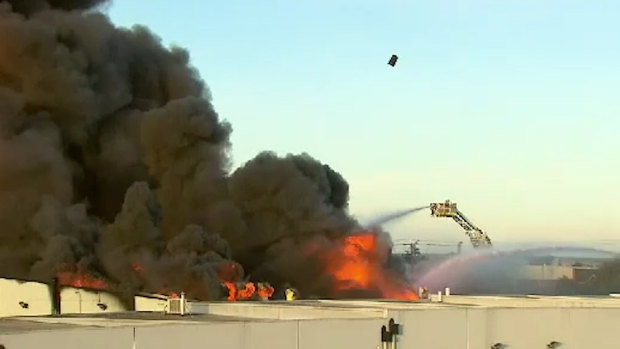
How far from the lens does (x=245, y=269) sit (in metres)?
64.0

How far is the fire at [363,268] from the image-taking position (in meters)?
62.2

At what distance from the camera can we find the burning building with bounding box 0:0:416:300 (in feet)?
197

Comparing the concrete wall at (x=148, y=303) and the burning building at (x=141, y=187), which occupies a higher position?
the burning building at (x=141, y=187)

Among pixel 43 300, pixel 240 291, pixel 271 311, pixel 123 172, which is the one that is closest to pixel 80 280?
pixel 43 300

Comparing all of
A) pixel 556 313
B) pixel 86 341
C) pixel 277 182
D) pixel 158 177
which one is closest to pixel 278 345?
pixel 86 341

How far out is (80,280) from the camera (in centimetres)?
5334

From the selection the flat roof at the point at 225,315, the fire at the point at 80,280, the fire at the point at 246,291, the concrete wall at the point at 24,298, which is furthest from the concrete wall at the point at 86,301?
the flat roof at the point at 225,315

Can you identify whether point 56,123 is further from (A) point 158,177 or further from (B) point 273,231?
(B) point 273,231

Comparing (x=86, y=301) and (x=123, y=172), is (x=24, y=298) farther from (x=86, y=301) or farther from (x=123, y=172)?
(x=123, y=172)

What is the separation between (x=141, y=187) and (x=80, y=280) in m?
8.11

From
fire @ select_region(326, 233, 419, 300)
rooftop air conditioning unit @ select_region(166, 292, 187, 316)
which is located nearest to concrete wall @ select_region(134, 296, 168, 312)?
rooftop air conditioning unit @ select_region(166, 292, 187, 316)

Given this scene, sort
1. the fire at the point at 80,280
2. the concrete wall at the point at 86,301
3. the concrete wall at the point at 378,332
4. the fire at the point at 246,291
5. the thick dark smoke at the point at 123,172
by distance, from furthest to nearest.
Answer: the thick dark smoke at the point at 123,172, the fire at the point at 246,291, the fire at the point at 80,280, the concrete wall at the point at 86,301, the concrete wall at the point at 378,332

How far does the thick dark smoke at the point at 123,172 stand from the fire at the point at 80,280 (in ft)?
10.4

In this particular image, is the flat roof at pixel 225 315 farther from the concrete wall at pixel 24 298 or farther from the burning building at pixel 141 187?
the burning building at pixel 141 187
